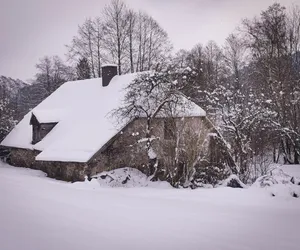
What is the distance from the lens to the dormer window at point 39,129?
1219 centimetres

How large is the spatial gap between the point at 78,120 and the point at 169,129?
150 inches

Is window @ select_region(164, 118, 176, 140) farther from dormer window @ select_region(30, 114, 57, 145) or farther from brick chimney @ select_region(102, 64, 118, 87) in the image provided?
dormer window @ select_region(30, 114, 57, 145)

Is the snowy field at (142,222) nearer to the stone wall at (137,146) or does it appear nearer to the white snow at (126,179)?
the white snow at (126,179)

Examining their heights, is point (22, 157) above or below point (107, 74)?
below

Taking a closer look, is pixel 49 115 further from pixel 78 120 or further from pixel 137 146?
pixel 137 146

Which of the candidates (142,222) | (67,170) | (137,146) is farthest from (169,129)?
(142,222)

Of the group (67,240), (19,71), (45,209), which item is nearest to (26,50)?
(19,71)

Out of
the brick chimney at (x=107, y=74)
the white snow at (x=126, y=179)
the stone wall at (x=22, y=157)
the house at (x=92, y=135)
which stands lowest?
the white snow at (x=126, y=179)

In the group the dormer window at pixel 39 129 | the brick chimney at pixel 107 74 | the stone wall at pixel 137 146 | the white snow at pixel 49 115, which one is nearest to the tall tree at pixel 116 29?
the brick chimney at pixel 107 74

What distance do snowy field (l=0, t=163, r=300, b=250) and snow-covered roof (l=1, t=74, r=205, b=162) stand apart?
4.97 meters

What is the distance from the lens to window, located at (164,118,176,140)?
30.1 ft

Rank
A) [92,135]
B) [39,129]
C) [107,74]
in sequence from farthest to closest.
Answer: [107,74]
[39,129]
[92,135]

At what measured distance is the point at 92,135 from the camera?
10203 millimetres

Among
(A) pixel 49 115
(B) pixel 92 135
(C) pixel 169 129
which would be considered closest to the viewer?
(C) pixel 169 129
